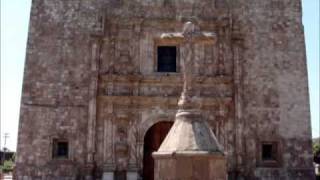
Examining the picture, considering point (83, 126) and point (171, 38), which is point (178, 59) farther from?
point (171, 38)

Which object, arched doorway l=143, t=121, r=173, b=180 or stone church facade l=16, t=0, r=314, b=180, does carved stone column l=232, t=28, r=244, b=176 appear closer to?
stone church facade l=16, t=0, r=314, b=180

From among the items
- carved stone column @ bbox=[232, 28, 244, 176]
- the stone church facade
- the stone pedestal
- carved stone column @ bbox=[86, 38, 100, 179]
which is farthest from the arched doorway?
the stone pedestal

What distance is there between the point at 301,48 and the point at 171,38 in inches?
291

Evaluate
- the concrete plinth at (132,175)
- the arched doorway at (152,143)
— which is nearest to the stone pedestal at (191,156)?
the concrete plinth at (132,175)

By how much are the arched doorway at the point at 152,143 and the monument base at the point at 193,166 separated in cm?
853

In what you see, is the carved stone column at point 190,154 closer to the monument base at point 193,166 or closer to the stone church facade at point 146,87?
the monument base at point 193,166

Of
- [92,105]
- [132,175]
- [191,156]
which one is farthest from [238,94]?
[191,156]

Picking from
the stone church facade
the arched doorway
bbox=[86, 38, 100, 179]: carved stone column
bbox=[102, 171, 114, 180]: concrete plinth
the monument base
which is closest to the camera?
the monument base

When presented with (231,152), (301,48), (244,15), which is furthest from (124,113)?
(301,48)

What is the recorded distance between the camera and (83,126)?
14148mm

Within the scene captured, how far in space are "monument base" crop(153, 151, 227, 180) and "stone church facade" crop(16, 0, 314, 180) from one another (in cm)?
801

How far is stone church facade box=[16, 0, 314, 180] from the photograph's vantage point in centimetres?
1400

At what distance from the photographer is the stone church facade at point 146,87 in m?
14.0

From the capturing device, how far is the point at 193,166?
5.90 meters
